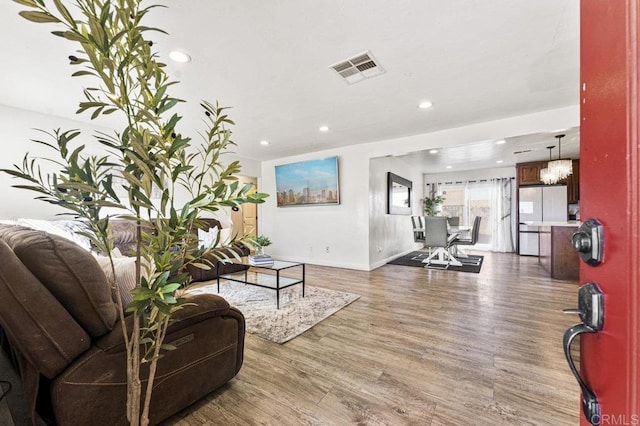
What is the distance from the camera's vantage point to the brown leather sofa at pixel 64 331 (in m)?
0.91

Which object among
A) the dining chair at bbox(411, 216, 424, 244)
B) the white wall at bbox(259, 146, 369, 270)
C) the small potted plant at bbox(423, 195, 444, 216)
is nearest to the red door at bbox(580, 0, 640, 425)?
the white wall at bbox(259, 146, 369, 270)

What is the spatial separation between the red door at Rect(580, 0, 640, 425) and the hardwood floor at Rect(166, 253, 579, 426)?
3.99 ft

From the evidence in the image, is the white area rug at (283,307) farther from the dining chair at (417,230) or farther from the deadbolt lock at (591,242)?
the dining chair at (417,230)

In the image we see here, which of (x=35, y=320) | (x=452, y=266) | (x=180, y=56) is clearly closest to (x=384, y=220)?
(x=452, y=266)

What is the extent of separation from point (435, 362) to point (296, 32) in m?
2.55

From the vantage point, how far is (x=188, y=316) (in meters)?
1.28

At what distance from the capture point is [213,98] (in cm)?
289

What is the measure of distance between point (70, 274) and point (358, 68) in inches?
95.4

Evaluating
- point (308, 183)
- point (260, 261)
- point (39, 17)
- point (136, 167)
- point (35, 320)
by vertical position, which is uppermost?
point (308, 183)

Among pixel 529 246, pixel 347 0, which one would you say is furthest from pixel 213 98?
pixel 529 246

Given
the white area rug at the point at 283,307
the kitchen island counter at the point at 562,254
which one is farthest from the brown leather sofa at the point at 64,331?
the kitchen island counter at the point at 562,254

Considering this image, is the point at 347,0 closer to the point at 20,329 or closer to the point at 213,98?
the point at 213,98

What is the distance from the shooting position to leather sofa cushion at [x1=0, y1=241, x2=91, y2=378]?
0.89m

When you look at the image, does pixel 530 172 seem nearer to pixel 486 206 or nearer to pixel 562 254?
pixel 486 206
